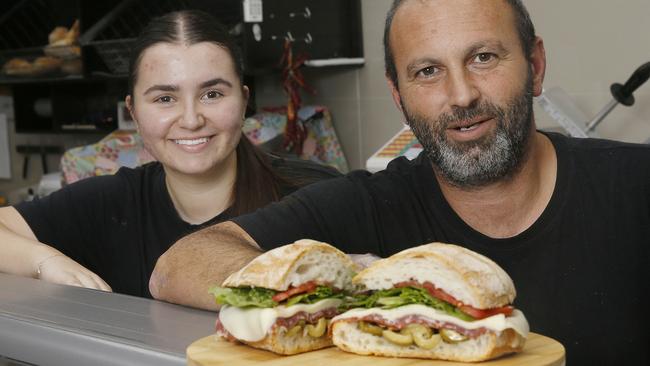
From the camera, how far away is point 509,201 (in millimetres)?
1701

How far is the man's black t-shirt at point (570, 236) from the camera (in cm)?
163

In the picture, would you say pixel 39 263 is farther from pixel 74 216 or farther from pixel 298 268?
pixel 298 268

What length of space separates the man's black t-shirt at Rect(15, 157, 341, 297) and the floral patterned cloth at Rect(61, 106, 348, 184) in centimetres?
121

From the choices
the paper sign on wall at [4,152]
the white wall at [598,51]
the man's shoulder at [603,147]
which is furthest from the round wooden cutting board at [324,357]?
the paper sign on wall at [4,152]

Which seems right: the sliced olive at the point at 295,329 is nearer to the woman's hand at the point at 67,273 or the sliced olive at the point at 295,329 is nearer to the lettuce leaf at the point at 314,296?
the lettuce leaf at the point at 314,296

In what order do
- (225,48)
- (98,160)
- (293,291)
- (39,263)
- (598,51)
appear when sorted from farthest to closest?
1. (98,160)
2. (598,51)
3. (225,48)
4. (39,263)
5. (293,291)

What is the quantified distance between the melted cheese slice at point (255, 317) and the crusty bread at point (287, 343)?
0.01 metres

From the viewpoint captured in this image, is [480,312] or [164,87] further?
[164,87]

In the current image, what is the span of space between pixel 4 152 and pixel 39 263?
392 centimetres

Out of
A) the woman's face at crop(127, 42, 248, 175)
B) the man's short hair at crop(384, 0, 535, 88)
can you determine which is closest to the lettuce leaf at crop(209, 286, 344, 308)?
the man's short hair at crop(384, 0, 535, 88)

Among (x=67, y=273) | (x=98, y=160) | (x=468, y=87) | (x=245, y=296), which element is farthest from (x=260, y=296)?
(x=98, y=160)

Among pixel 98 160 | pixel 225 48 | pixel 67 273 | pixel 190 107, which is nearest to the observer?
pixel 67 273

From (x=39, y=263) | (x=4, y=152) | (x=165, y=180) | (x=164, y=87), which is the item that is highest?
(x=164, y=87)

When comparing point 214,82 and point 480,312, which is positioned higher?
point 214,82
